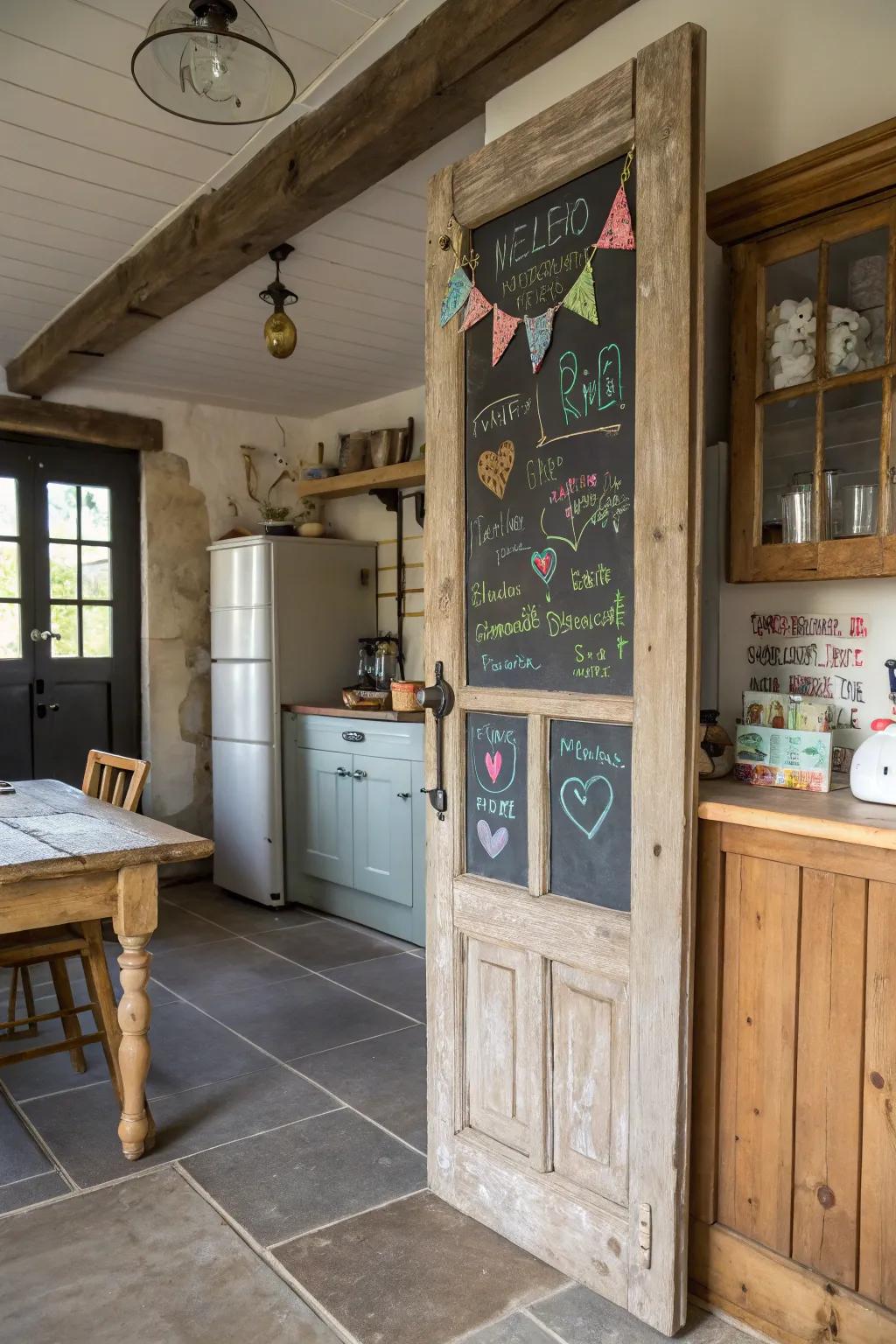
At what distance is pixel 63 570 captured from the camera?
5.34 m

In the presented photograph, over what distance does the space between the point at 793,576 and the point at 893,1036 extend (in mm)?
896

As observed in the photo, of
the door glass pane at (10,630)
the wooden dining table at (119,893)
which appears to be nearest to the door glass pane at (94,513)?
the door glass pane at (10,630)

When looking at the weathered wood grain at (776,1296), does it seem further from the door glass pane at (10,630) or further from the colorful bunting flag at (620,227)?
the door glass pane at (10,630)

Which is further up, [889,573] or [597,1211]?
[889,573]

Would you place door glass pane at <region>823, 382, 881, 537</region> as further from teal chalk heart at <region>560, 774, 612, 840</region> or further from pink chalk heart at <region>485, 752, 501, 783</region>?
pink chalk heart at <region>485, 752, 501, 783</region>

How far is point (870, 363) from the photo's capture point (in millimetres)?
1963

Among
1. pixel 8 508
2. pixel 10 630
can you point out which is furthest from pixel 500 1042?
pixel 8 508

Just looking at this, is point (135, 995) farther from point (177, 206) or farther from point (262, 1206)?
point (177, 206)

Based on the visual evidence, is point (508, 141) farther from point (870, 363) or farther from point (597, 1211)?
point (597, 1211)

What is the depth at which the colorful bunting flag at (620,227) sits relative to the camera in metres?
1.95

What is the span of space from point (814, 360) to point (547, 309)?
56cm

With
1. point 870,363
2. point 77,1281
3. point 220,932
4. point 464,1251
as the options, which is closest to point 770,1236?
point 464,1251

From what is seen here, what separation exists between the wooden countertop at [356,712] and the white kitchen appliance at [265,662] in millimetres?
136

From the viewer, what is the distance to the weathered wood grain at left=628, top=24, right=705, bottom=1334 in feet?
6.06
